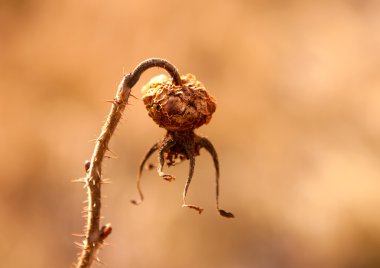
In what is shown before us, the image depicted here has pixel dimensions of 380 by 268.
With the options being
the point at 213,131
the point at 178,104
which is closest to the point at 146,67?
the point at 178,104

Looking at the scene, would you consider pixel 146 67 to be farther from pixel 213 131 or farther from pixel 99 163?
pixel 213 131

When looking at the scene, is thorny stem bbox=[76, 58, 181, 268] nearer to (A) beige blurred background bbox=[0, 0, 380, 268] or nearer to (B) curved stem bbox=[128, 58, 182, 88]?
(B) curved stem bbox=[128, 58, 182, 88]

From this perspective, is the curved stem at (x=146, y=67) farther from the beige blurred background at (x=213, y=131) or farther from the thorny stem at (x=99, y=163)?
the beige blurred background at (x=213, y=131)

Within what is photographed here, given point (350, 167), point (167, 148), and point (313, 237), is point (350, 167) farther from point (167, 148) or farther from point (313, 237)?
point (167, 148)

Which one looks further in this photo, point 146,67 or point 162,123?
point 162,123

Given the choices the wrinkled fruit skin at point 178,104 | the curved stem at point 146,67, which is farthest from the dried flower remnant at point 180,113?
the curved stem at point 146,67

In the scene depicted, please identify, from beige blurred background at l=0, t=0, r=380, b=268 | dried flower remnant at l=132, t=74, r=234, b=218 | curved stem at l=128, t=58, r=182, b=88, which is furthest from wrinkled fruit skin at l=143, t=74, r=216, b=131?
beige blurred background at l=0, t=0, r=380, b=268

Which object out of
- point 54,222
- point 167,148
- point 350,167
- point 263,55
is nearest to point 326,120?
point 350,167
